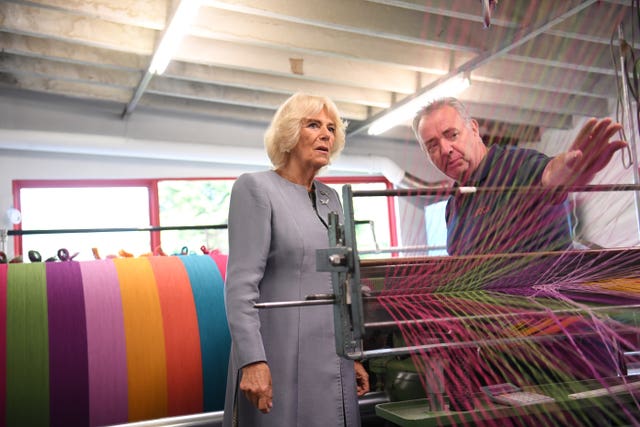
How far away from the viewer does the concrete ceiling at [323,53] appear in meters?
3.85

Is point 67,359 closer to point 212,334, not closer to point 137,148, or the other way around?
point 212,334

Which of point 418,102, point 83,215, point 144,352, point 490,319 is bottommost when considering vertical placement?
point 144,352

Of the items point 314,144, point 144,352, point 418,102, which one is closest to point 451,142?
point 314,144

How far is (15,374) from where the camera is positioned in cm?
A: 156

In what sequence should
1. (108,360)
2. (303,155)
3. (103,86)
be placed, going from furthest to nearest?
(103,86) < (108,360) < (303,155)

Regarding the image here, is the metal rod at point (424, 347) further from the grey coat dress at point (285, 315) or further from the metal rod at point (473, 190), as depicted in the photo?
the grey coat dress at point (285, 315)

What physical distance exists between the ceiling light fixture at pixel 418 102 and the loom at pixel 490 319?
340 centimetres

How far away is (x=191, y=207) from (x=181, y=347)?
193 inches

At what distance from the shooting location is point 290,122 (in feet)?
4.79

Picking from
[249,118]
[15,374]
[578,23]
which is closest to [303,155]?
[15,374]

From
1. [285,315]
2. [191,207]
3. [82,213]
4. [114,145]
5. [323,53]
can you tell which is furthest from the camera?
[191,207]

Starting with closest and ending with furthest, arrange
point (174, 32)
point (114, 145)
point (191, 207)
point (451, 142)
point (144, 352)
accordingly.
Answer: point (451, 142) → point (144, 352) → point (174, 32) → point (114, 145) → point (191, 207)

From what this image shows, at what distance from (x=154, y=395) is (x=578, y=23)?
3928mm

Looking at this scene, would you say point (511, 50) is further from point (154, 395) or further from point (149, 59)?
point (154, 395)
